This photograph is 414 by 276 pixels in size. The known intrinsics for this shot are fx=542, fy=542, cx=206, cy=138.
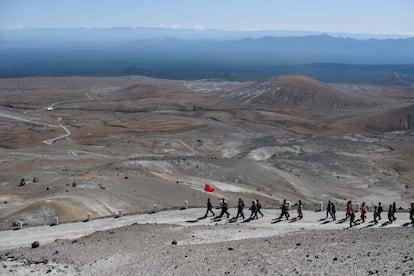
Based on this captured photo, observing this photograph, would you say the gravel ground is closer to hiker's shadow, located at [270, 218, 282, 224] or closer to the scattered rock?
the scattered rock

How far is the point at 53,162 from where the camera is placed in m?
63.7

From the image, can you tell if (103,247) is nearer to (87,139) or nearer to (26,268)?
(26,268)

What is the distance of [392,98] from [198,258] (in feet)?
586

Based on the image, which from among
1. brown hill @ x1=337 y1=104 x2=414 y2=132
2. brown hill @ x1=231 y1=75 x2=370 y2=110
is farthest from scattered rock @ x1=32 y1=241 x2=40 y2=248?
brown hill @ x1=231 y1=75 x2=370 y2=110

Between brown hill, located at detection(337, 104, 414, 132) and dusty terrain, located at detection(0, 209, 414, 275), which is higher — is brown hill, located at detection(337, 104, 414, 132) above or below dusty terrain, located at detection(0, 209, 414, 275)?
below

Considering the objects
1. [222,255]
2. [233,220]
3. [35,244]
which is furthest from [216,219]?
[35,244]

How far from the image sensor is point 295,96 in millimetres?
160500

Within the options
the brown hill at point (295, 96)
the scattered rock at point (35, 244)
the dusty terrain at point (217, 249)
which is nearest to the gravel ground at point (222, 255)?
the dusty terrain at point (217, 249)

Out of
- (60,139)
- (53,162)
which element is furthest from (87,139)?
(53,162)

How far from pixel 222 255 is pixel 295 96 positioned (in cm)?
14161

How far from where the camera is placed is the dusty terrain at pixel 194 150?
40.4 m

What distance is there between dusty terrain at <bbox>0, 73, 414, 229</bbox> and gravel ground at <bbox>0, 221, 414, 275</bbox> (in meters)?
7.87

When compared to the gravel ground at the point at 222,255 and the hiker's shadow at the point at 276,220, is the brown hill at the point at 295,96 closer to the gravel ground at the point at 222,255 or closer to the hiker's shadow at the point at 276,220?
the hiker's shadow at the point at 276,220

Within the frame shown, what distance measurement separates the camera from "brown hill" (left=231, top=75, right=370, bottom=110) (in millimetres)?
155500
